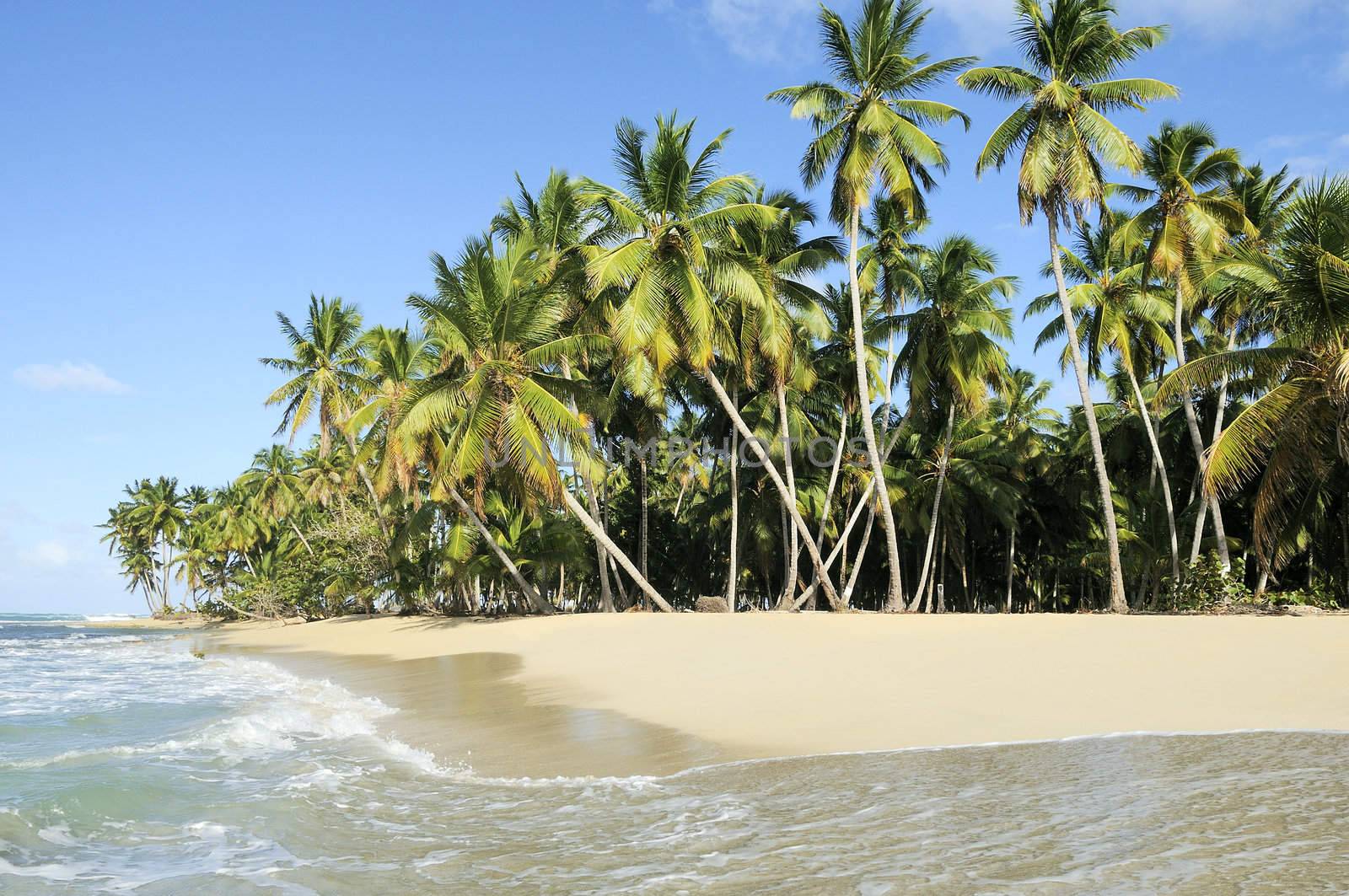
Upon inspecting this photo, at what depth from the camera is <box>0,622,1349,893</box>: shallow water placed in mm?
3480

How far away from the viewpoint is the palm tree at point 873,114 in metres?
A: 19.6

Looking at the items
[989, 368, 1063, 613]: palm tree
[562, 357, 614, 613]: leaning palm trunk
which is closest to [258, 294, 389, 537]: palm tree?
[562, 357, 614, 613]: leaning palm trunk

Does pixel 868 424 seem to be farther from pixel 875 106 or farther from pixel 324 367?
pixel 324 367

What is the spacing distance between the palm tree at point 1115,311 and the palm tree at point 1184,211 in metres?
1.04

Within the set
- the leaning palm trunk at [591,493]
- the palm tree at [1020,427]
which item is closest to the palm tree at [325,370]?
the leaning palm trunk at [591,493]

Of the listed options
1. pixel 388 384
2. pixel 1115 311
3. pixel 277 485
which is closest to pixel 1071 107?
pixel 1115 311

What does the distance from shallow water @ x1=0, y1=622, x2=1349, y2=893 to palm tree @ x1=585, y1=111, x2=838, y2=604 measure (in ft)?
41.9

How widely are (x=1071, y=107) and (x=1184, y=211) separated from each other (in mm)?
3955

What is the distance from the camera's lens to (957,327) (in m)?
23.9

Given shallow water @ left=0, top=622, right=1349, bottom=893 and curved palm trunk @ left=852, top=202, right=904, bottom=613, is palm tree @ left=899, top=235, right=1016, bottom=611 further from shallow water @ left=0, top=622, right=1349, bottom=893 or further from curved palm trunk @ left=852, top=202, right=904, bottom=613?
shallow water @ left=0, top=622, right=1349, bottom=893

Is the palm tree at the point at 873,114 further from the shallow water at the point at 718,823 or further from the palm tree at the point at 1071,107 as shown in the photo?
the shallow water at the point at 718,823

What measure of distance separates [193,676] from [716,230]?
1428cm

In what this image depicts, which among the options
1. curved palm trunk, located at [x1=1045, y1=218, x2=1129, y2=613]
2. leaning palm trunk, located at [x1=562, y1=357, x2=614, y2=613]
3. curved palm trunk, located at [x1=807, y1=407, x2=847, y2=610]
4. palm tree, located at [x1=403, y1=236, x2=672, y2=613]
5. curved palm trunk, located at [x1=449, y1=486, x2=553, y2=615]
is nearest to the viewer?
curved palm trunk, located at [x1=1045, y1=218, x2=1129, y2=613]

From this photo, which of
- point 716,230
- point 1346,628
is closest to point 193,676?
point 716,230
